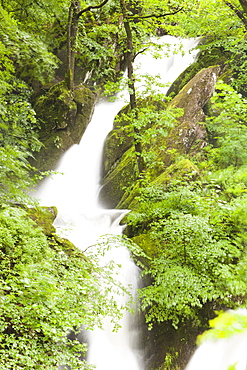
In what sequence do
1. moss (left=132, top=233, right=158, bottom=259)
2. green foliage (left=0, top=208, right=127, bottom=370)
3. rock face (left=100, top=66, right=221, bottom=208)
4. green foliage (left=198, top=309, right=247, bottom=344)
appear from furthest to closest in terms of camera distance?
rock face (left=100, top=66, right=221, bottom=208)
moss (left=132, top=233, right=158, bottom=259)
green foliage (left=0, top=208, right=127, bottom=370)
green foliage (left=198, top=309, right=247, bottom=344)

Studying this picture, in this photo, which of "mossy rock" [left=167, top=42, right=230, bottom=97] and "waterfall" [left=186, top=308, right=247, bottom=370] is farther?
"mossy rock" [left=167, top=42, right=230, bottom=97]

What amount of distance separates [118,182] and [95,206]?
4.42 feet

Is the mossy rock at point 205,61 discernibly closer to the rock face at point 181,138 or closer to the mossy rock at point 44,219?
the rock face at point 181,138

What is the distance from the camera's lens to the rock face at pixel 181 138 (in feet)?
24.5

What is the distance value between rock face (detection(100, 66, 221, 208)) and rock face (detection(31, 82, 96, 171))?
9.78 feet

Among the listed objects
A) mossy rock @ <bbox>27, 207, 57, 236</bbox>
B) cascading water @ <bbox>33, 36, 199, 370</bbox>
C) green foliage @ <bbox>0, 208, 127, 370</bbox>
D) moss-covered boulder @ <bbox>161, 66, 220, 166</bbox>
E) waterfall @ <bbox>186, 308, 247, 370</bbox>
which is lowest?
cascading water @ <bbox>33, 36, 199, 370</bbox>

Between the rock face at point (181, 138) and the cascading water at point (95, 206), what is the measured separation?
906 mm

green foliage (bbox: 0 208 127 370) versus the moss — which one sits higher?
green foliage (bbox: 0 208 127 370)

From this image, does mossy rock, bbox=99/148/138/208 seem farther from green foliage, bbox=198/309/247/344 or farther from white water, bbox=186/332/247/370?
green foliage, bbox=198/309/247/344

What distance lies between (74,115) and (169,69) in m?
6.51

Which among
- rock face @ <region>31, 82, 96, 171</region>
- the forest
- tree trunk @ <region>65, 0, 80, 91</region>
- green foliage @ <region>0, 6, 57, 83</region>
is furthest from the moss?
tree trunk @ <region>65, 0, 80, 91</region>

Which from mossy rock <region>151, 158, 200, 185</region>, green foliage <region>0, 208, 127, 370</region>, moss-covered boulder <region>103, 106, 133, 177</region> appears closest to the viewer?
green foliage <region>0, 208, 127, 370</region>

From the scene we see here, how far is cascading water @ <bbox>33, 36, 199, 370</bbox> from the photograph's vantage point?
4.72m

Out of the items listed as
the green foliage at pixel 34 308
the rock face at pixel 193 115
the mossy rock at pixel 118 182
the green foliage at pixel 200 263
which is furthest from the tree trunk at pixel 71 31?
the green foliage at pixel 34 308
